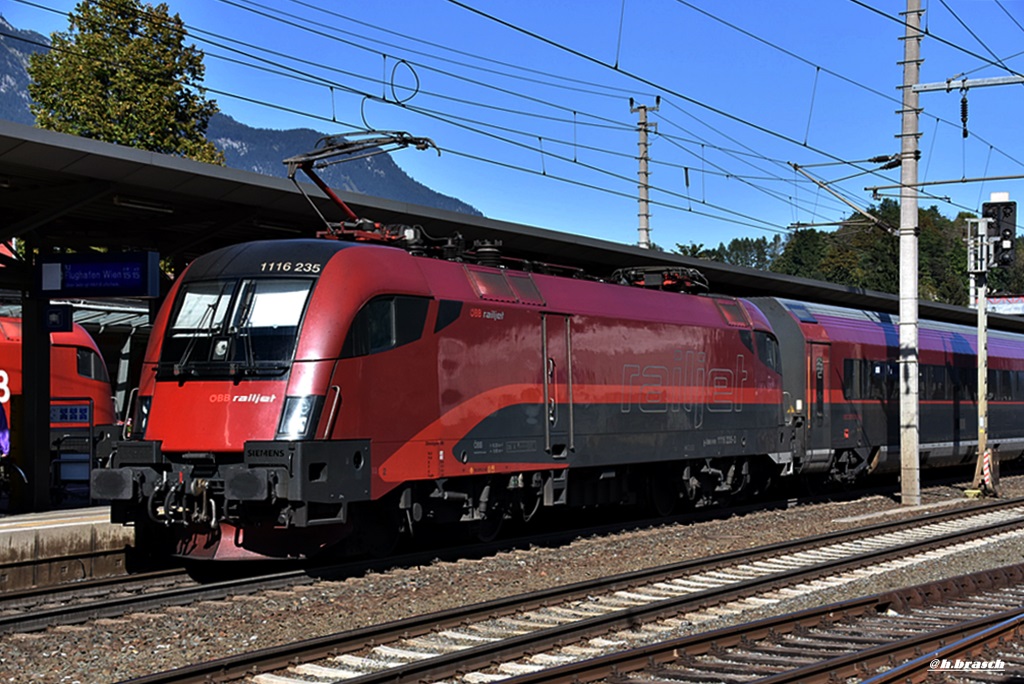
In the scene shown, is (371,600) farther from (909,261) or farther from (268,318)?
(909,261)

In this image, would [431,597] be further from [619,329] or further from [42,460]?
[42,460]

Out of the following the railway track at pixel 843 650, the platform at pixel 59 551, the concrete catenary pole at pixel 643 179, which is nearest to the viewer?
the railway track at pixel 843 650

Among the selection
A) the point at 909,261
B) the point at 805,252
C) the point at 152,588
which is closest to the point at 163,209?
the point at 152,588

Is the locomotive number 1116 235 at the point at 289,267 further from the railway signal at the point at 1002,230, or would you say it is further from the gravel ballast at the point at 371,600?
the railway signal at the point at 1002,230

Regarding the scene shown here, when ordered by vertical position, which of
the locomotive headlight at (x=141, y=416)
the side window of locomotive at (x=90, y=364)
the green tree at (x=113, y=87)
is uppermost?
the green tree at (x=113, y=87)

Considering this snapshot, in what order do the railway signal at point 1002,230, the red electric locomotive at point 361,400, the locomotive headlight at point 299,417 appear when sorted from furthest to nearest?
the railway signal at point 1002,230 → the red electric locomotive at point 361,400 → the locomotive headlight at point 299,417

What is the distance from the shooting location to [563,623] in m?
10.4

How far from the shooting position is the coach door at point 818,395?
21.6 m

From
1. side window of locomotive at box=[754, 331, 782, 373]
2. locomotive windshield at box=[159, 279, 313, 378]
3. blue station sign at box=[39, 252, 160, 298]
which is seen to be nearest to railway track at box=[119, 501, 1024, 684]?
locomotive windshield at box=[159, 279, 313, 378]

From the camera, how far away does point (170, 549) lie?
45.8 feet

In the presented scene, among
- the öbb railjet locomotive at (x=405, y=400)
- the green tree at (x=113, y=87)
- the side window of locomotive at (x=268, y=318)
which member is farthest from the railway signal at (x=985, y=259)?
the green tree at (x=113, y=87)

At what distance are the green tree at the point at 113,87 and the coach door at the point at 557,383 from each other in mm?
27236

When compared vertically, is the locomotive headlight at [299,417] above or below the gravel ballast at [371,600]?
above

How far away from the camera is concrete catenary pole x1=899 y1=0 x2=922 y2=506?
21.1 m
